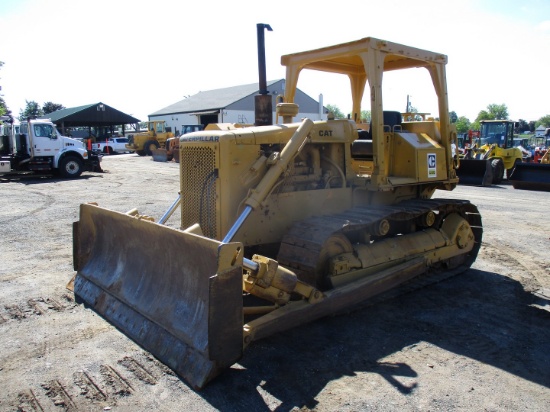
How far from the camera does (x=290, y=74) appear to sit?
6.50 meters

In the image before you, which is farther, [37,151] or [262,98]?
[37,151]

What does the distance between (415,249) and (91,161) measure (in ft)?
60.9

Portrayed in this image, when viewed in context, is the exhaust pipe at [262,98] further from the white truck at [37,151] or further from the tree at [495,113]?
the tree at [495,113]

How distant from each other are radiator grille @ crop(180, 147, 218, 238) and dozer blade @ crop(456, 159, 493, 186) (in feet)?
43.6

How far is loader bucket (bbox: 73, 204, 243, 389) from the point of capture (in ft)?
11.4

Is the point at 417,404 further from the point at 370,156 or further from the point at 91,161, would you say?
the point at 91,161

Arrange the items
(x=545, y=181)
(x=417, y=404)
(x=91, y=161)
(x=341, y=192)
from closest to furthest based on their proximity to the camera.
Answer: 1. (x=417, y=404)
2. (x=341, y=192)
3. (x=545, y=181)
4. (x=91, y=161)

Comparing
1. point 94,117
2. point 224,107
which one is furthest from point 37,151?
point 94,117

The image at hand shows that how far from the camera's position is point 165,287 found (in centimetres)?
429

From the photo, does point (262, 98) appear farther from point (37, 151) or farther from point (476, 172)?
point (37, 151)

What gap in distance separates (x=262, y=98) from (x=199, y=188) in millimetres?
1420

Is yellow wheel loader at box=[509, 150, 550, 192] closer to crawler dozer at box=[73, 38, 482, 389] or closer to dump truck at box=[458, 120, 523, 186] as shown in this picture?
dump truck at box=[458, 120, 523, 186]

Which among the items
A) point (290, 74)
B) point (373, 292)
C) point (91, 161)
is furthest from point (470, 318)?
point (91, 161)

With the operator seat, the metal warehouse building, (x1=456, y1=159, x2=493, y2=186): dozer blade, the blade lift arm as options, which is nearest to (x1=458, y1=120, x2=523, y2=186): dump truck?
(x1=456, y1=159, x2=493, y2=186): dozer blade
